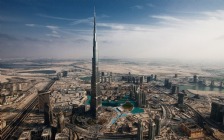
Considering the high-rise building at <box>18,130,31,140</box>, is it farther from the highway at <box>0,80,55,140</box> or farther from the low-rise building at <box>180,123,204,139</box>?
the low-rise building at <box>180,123,204,139</box>

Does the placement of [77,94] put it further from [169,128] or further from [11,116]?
[169,128]

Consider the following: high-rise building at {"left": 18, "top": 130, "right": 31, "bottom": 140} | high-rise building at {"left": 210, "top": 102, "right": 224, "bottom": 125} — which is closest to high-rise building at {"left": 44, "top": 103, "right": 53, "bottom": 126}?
high-rise building at {"left": 18, "top": 130, "right": 31, "bottom": 140}

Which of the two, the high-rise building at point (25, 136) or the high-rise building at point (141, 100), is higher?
the high-rise building at point (141, 100)

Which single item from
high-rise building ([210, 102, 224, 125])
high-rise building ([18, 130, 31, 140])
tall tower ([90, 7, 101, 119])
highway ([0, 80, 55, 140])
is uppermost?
tall tower ([90, 7, 101, 119])

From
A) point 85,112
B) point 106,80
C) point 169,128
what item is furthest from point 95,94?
point 106,80

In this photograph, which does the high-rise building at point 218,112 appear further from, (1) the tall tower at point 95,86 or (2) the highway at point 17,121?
(2) the highway at point 17,121

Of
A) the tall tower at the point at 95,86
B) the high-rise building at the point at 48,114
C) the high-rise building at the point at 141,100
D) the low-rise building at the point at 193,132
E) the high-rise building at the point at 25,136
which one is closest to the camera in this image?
the high-rise building at the point at 25,136

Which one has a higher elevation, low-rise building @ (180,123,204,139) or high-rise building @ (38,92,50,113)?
high-rise building @ (38,92,50,113)

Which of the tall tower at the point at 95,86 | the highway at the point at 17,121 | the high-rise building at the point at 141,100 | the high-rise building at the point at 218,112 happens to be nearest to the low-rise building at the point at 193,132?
the high-rise building at the point at 218,112

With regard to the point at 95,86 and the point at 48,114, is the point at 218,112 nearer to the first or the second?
the point at 95,86

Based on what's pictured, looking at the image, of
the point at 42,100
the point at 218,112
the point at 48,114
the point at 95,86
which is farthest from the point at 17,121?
the point at 218,112

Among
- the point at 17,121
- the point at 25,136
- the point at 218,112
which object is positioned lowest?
the point at 17,121
